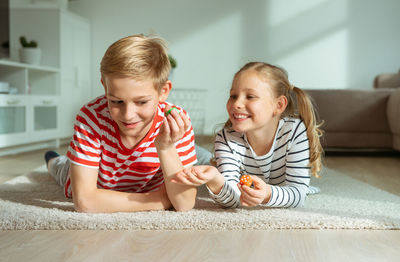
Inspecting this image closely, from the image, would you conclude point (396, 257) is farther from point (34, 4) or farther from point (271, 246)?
point (34, 4)

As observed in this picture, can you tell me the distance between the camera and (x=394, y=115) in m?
2.88

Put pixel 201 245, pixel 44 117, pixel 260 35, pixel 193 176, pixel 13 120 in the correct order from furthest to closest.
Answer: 1. pixel 260 35
2. pixel 44 117
3. pixel 13 120
4. pixel 193 176
5. pixel 201 245

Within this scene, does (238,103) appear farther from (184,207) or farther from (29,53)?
(29,53)

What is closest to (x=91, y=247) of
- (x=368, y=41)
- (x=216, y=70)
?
(x=216, y=70)

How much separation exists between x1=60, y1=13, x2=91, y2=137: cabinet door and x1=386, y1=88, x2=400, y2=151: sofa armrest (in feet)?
9.00

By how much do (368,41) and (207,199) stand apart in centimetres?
400

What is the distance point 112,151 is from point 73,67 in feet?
11.2

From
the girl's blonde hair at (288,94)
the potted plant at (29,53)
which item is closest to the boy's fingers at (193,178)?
the girl's blonde hair at (288,94)

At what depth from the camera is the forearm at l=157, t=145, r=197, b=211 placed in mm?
1168

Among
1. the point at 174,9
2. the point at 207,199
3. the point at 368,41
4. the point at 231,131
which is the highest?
the point at 174,9

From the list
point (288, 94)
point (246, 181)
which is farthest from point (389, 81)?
point (246, 181)

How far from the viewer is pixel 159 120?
1288 millimetres

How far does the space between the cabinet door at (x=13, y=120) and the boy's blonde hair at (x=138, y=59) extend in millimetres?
2028

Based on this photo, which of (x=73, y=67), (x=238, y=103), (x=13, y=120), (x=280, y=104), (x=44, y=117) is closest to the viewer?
(x=238, y=103)
